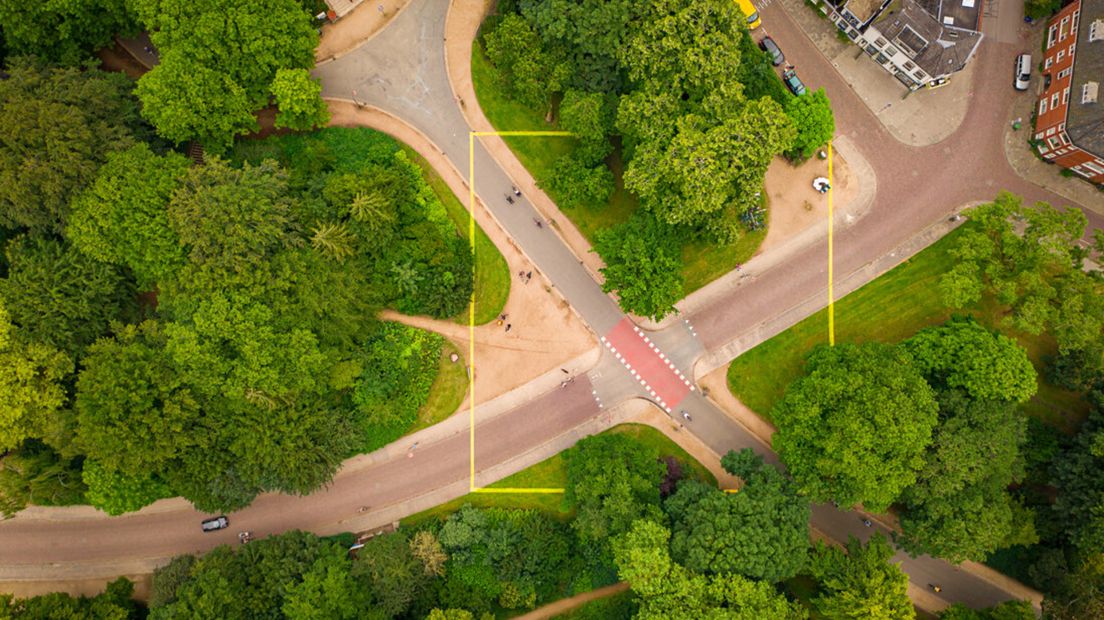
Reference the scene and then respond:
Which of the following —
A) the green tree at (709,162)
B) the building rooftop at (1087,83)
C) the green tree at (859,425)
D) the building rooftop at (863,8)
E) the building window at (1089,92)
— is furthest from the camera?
the building rooftop at (863,8)

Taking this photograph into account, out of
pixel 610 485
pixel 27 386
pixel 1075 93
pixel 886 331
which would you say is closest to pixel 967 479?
pixel 886 331

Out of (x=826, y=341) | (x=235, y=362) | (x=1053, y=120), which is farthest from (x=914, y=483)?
(x=235, y=362)

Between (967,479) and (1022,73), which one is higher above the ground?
(1022,73)

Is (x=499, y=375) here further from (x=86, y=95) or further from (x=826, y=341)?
(x=86, y=95)

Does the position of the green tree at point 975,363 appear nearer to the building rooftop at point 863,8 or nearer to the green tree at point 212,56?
the building rooftop at point 863,8

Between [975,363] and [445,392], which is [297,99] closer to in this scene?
[445,392]

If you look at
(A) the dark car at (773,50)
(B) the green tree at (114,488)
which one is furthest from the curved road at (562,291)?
(B) the green tree at (114,488)
